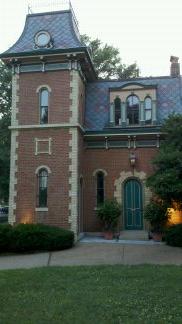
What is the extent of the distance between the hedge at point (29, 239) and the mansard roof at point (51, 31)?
8.17 metres

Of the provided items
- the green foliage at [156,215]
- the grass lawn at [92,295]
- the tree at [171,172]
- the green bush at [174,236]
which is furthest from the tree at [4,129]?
A: the grass lawn at [92,295]

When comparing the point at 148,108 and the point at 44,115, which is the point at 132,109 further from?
the point at 44,115

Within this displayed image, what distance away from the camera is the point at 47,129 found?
698 inches

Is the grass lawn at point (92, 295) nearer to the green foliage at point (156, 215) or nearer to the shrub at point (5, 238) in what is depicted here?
the shrub at point (5, 238)

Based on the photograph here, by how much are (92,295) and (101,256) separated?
18.6ft

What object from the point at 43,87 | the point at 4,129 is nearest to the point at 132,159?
the point at 43,87

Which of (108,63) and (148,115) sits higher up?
(108,63)

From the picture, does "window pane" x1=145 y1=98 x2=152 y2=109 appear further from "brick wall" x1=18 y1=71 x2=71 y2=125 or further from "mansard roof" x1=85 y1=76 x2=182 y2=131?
"brick wall" x1=18 y1=71 x2=71 y2=125

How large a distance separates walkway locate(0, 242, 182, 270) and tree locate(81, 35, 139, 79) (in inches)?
712

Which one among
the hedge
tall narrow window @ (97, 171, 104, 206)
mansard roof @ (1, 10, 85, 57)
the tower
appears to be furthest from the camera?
tall narrow window @ (97, 171, 104, 206)

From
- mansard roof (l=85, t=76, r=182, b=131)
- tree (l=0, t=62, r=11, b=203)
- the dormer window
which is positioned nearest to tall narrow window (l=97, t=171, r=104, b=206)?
mansard roof (l=85, t=76, r=182, b=131)

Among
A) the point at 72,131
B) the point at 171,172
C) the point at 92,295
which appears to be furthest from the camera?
the point at 72,131

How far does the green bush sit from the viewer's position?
50.9ft

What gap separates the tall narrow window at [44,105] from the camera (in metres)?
18.0
